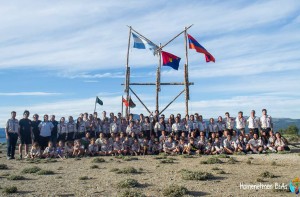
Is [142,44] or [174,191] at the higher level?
[142,44]

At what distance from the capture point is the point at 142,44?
26484 millimetres

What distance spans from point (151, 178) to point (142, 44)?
15363 millimetres

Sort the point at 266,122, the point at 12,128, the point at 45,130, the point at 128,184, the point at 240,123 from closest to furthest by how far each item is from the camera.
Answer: the point at 128,184 → the point at 12,128 → the point at 45,130 → the point at 266,122 → the point at 240,123

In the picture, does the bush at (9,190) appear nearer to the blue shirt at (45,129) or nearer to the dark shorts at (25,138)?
the dark shorts at (25,138)

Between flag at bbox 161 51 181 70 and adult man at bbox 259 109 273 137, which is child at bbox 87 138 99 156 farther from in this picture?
adult man at bbox 259 109 273 137

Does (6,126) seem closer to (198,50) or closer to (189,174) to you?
(189,174)

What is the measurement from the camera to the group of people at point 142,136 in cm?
2019

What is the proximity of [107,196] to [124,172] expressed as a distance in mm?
3828

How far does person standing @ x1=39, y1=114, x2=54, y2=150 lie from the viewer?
20344 millimetres

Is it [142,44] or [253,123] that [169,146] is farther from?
[142,44]

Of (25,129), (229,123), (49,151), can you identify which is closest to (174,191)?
(49,151)

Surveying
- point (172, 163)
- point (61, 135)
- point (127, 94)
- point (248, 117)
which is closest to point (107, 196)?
point (172, 163)

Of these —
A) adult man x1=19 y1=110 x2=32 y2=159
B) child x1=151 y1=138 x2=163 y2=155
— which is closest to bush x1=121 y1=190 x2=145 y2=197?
child x1=151 y1=138 x2=163 y2=155

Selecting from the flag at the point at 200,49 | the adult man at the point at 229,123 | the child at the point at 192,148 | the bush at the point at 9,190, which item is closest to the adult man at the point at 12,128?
the bush at the point at 9,190
